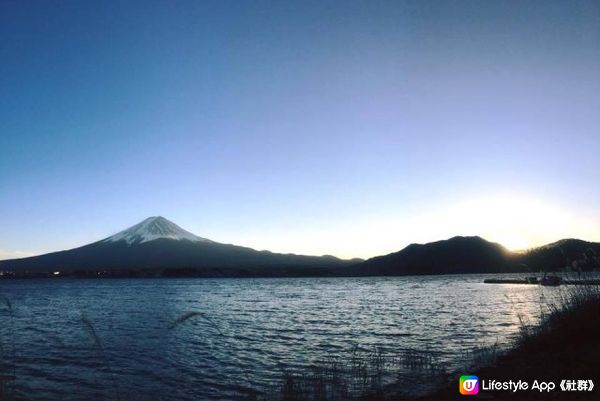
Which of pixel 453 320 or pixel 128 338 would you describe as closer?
pixel 128 338

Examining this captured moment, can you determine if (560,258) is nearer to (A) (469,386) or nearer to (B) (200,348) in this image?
(A) (469,386)

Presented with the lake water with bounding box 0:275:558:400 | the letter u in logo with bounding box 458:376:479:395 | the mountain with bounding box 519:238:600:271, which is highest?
the mountain with bounding box 519:238:600:271

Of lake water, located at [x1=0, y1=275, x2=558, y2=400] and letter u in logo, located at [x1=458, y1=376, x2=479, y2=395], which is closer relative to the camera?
letter u in logo, located at [x1=458, y1=376, x2=479, y2=395]

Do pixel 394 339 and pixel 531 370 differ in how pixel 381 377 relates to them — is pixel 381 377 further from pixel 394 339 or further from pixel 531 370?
pixel 394 339

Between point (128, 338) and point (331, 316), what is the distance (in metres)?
16.6

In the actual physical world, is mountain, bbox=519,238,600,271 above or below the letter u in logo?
above

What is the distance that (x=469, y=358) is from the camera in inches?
671

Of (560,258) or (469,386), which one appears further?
(560,258)

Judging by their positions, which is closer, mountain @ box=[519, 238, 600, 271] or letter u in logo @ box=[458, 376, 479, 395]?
letter u in logo @ box=[458, 376, 479, 395]

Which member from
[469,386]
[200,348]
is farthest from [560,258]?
[200,348]

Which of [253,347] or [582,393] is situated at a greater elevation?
[582,393]

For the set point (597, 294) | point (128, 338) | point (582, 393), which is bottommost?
point (128, 338)

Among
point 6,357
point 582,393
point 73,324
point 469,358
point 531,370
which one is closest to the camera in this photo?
point 582,393

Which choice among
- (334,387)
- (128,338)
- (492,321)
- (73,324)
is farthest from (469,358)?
(73,324)
